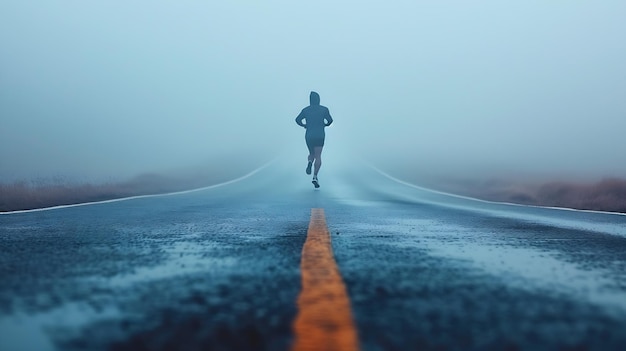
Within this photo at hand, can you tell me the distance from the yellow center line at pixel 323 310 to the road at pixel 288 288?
0.04 m

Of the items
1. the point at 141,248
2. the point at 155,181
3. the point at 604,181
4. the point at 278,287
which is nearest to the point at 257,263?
the point at 278,287

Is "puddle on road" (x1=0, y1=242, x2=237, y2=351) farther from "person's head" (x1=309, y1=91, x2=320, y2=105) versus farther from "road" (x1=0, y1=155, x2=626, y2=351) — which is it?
"person's head" (x1=309, y1=91, x2=320, y2=105)

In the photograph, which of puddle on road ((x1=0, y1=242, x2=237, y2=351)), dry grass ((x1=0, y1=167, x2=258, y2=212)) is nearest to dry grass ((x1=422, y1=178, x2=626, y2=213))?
puddle on road ((x1=0, y1=242, x2=237, y2=351))

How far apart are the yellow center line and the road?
1.4 inches

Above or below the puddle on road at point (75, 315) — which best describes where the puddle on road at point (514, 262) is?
above

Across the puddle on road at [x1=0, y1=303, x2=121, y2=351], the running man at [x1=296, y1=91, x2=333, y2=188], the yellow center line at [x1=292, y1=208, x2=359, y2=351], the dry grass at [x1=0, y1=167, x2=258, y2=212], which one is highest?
the running man at [x1=296, y1=91, x2=333, y2=188]

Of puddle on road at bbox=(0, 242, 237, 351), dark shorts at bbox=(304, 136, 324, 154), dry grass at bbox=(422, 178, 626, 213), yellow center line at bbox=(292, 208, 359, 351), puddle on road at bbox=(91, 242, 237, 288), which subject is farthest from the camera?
dark shorts at bbox=(304, 136, 324, 154)

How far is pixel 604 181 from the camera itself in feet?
47.5

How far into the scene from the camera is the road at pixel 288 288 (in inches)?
93.8

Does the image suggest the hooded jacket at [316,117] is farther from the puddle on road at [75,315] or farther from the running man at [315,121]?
the puddle on road at [75,315]

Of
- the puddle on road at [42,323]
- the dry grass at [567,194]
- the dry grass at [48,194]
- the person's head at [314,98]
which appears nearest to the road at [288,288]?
the puddle on road at [42,323]

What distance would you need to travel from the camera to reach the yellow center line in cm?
225

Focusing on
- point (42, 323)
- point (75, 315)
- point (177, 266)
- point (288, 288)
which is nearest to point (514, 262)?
point (288, 288)

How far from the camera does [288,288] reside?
127 inches
